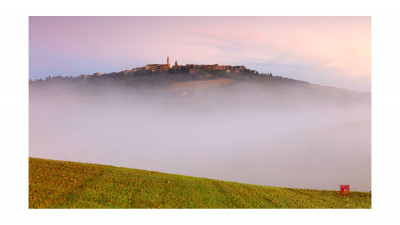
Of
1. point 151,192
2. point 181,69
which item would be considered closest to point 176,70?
point 181,69

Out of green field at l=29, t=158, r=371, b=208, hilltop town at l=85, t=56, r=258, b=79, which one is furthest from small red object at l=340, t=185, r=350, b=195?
hilltop town at l=85, t=56, r=258, b=79

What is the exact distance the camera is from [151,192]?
37.0 ft

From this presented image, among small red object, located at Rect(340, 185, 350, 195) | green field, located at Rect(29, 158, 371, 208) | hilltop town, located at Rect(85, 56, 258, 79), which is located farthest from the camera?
hilltop town, located at Rect(85, 56, 258, 79)

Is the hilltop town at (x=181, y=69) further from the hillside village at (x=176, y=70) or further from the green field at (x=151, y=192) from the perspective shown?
the green field at (x=151, y=192)

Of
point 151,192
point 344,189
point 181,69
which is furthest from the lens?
point 181,69

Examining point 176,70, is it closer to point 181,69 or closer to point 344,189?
point 181,69

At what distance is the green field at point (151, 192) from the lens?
1062 centimetres

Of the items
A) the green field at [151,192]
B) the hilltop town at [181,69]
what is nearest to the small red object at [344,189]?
the green field at [151,192]

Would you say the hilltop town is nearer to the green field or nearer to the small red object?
the green field

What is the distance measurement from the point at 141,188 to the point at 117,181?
3.81 ft

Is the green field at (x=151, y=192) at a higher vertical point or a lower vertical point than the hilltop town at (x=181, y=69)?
lower

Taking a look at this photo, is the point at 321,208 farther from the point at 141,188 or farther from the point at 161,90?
the point at 161,90

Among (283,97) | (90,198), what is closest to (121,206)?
(90,198)

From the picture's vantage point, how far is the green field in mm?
10617
